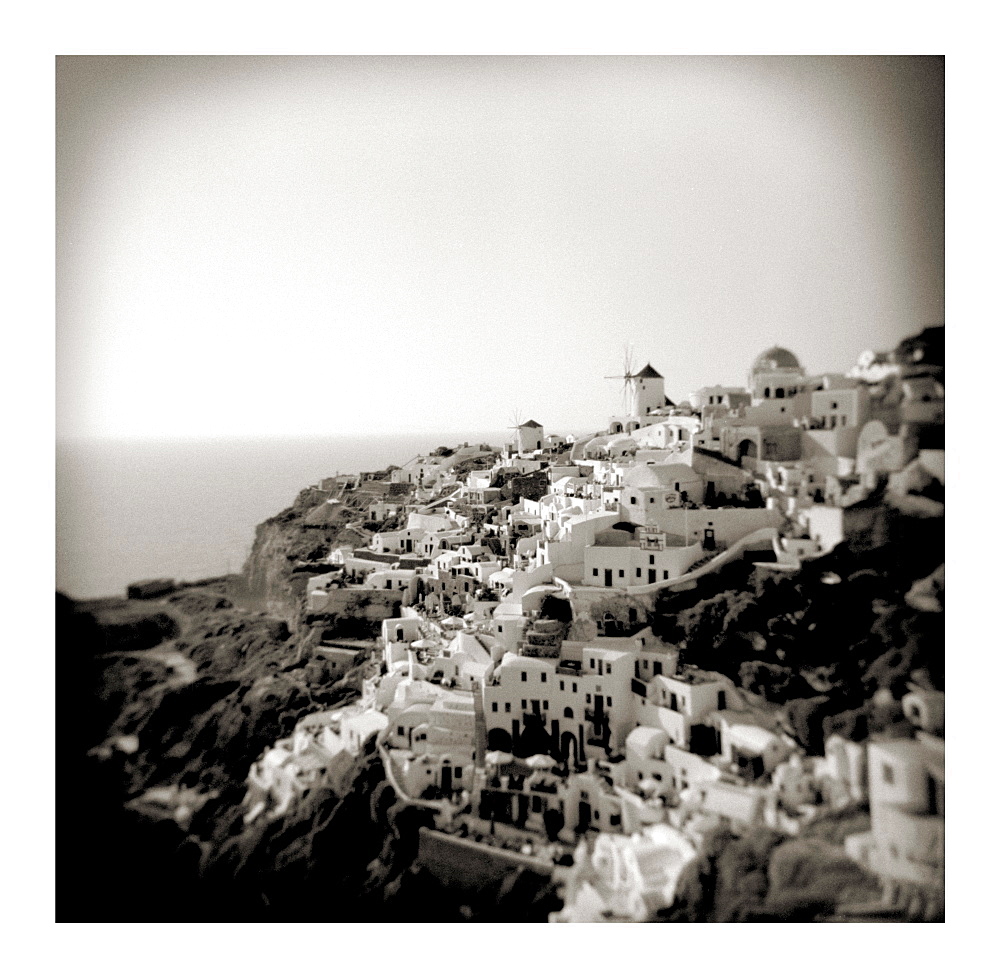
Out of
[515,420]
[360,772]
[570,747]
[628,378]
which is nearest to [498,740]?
[570,747]

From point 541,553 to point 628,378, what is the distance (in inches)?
86.3

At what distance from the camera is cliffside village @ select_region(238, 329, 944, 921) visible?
5.52 metres

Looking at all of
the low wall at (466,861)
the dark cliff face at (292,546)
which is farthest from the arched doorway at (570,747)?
the dark cliff face at (292,546)

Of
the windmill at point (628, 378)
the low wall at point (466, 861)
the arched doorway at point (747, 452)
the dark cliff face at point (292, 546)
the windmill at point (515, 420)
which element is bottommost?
the low wall at point (466, 861)

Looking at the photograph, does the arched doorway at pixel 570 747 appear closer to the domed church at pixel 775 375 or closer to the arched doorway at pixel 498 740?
the arched doorway at pixel 498 740

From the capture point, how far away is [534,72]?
6.21 m

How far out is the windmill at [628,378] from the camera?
778 cm

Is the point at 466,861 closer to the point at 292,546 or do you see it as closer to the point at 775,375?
the point at 292,546

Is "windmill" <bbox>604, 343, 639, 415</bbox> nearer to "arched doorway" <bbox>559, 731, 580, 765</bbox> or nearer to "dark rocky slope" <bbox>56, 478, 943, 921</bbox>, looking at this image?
"dark rocky slope" <bbox>56, 478, 943, 921</bbox>

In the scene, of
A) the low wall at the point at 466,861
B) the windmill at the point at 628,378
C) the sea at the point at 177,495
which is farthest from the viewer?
the windmill at the point at 628,378

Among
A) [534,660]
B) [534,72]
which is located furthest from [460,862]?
[534,72]

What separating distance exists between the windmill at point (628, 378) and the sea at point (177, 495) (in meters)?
1.62

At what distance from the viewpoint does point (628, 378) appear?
330 inches

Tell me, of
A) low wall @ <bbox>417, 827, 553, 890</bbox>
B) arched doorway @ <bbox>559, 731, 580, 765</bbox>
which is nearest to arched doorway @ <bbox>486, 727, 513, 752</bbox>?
arched doorway @ <bbox>559, 731, 580, 765</bbox>
